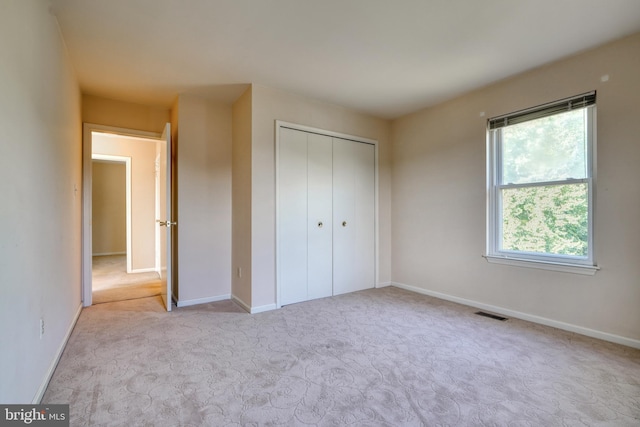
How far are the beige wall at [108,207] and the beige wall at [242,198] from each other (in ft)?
19.3

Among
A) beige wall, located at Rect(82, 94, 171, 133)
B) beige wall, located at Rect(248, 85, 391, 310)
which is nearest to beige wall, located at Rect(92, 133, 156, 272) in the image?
beige wall, located at Rect(82, 94, 171, 133)

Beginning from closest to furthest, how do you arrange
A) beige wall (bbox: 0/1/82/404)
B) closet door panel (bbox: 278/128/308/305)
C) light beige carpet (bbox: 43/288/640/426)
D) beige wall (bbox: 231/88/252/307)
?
beige wall (bbox: 0/1/82/404), light beige carpet (bbox: 43/288/640/426), beige wall (bbox: 231/88/252/307), closet door panel (bbox: 278/128/308/305)

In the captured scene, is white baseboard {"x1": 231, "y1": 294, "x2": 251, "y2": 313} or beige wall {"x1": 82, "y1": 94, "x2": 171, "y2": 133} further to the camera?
beige wall {"x1": 82, "y1": 94, "x2": 171, "y2": 133}

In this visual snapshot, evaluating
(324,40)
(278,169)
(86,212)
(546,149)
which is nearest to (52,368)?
(86,212)

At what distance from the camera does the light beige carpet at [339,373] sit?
163 centimetres

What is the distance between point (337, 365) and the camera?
2.15 meters

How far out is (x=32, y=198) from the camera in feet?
5.50

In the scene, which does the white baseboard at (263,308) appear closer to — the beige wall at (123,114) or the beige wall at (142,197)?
the beige wall at (123,114)

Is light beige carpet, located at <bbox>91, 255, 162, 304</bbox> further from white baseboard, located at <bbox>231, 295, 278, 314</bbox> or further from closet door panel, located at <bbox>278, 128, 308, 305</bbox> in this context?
closet door panel, located at <bbox>278, 128, 308, 305</bbox>

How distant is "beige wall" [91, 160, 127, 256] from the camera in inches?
302

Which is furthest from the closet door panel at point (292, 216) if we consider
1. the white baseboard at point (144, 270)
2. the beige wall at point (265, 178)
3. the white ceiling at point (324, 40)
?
the white baseboard at point (144, 270)

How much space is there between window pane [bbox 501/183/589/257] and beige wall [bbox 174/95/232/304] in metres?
3.36

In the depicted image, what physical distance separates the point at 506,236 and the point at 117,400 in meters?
3.73

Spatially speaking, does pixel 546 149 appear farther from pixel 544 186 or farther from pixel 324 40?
pixel 324 40
